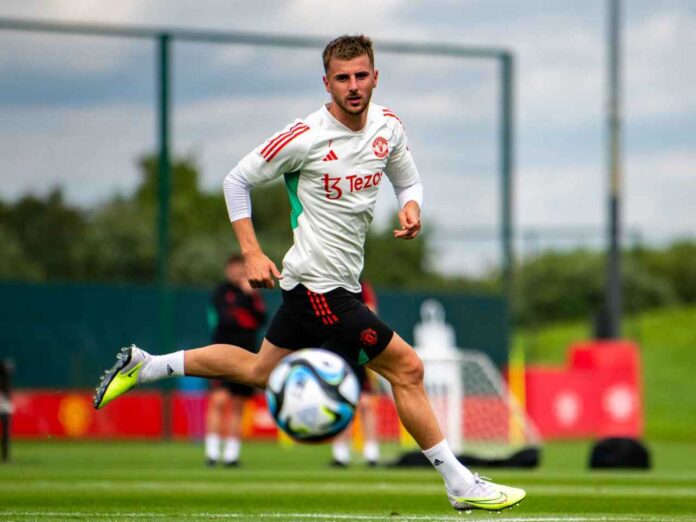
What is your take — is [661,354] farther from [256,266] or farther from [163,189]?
[256,266]

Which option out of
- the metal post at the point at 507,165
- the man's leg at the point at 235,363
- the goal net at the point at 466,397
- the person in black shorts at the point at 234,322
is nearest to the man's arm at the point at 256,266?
the man's leg at the point at 235,363

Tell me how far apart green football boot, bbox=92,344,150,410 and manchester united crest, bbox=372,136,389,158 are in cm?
168

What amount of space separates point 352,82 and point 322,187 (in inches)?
22.1

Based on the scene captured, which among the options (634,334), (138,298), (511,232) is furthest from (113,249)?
(634,334)

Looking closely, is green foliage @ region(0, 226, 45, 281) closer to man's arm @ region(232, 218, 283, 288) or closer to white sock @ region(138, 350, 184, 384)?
white sock @ region(138, 350, 184, 384)

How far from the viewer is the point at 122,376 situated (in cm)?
775

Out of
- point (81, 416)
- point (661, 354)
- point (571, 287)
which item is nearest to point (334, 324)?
point (81, 416)

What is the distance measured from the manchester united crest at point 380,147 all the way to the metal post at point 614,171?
53.1 ft

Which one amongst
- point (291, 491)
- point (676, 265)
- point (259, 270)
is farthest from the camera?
point (676, 265)

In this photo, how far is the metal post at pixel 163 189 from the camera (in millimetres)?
20125

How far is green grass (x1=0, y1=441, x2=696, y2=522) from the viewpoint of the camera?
7.96m

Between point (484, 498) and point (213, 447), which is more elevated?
point (484, 498)

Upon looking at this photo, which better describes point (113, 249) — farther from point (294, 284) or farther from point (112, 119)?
point (294, 284)

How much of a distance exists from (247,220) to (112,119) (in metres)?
13.0
